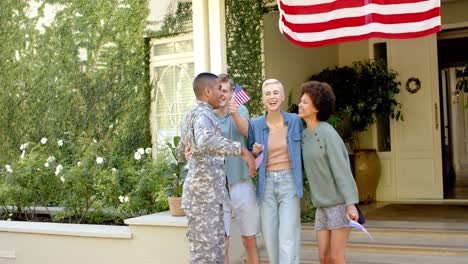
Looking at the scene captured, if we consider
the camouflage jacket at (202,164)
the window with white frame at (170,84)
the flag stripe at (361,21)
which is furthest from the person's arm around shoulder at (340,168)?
the window with white frame at (170,84)

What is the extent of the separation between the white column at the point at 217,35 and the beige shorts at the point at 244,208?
183 centimetres

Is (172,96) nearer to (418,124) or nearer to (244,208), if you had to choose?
(418,124)

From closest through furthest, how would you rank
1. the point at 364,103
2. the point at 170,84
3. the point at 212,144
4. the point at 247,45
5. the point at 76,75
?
the point at 212,144 → the point at 247,45 → the point at 364,103 → the point at 170,84 → the point at 76,75

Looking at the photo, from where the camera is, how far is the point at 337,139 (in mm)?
3902

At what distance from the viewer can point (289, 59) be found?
7953 mm

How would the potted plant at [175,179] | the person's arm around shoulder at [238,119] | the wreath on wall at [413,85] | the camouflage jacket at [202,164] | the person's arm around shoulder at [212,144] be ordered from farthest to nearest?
1. the wreath on wall at [413,85]
2. the potted plant at [175,179]
3. the person's arm around shoulder at [238,119]
4. the camouflage jacket at [202,164]
5. the person's arm around shoulder at [212,144]

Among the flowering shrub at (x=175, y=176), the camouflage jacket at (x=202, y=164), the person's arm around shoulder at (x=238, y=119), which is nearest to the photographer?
the camouflage jacket at (x=202, y=164)

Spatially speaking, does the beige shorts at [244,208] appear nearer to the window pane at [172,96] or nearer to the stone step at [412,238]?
the stone step at [412,238]

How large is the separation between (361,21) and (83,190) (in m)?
3.91

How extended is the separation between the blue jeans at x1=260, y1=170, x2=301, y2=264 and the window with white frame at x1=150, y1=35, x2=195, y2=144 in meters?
4.65

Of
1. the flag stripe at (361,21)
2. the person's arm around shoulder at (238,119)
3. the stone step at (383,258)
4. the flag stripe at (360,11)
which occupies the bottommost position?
the stone step at (383,258)

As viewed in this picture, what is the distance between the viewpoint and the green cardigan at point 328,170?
12.5ft

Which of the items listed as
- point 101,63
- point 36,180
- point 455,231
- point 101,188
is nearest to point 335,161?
point 455,231

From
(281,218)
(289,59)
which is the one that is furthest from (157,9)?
(281,218)
